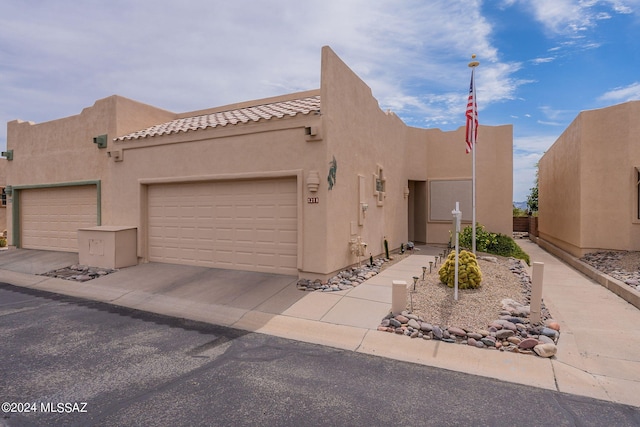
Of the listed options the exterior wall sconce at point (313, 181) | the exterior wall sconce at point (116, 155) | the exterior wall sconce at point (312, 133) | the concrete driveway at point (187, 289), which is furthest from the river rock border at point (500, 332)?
the exterior wall sconce at point (116, 155)

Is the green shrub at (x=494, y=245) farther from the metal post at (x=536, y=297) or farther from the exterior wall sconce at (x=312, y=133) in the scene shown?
the exterior wall sconce at (x=312, y=133)

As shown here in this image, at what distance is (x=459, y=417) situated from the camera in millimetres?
3473

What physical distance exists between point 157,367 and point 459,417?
3692mm

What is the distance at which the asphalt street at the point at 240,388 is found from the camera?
3.46m

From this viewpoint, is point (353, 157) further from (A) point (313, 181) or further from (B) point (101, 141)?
(B) point (101, 141)

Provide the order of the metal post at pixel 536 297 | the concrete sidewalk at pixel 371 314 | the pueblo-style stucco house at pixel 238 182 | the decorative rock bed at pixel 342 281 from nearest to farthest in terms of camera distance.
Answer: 1. the concrete sidewalk at pixel 371 314
2. the metal post at pixel 536 297
3. the decorative rock bed at pixel 342 281
4. the pueblo-style stucco house at pixel 238 182

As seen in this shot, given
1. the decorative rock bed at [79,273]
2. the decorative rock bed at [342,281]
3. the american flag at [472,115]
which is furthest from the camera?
the american flag at [472,115]

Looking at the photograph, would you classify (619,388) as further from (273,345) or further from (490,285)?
(273,345)

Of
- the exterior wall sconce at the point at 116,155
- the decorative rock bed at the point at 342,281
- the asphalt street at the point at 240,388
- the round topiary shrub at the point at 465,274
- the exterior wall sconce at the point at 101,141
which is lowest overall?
the asphalt street at the point at 240,388

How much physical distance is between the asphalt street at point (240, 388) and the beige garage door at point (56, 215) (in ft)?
26.8

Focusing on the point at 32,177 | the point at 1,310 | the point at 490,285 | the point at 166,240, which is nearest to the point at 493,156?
the point at 490,285

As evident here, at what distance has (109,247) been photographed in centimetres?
1020

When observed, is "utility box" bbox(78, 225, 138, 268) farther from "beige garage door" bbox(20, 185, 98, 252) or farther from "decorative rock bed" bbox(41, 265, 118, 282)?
"beige garage door" bbox(20, 185, 98, 252)

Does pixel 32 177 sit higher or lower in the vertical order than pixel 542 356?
higher
